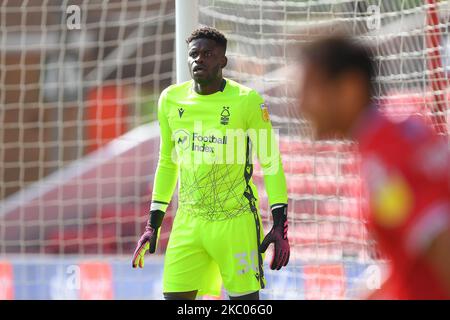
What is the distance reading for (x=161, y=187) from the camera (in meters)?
4.09

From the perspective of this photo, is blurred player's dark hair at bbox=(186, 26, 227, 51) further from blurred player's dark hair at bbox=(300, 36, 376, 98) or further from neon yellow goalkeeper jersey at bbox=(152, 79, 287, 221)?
blurred player's dark hair at bbox=(300, 36, 376, 98)

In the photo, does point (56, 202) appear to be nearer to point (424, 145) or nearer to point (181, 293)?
point (181, 293)

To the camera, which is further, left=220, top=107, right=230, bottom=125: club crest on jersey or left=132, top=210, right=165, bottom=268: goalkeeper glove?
left=132, top=210, right=165, bottom=268: goalkeeper glove

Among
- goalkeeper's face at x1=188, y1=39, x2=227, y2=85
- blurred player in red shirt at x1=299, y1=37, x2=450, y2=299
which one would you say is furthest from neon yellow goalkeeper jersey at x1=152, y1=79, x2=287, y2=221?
blurred player in red shirt at x1=299, y1=37, x2=450, y2=299

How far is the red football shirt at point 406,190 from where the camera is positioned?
2277 millimetres

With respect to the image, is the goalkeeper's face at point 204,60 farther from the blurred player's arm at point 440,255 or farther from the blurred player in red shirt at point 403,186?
the blurred player's arm at point 440,255

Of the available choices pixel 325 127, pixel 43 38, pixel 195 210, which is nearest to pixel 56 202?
pixel 43 38

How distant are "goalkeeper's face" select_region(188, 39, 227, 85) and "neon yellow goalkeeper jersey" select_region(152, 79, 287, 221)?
100mm

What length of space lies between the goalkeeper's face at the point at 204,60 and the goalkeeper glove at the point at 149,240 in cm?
62

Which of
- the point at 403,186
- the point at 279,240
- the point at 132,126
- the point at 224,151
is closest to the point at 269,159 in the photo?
the point at 224,151

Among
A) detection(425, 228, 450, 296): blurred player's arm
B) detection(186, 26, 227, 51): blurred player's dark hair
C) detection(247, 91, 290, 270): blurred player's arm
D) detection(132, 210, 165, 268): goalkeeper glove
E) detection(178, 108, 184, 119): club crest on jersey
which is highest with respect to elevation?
detection(186, 26, 227, 51): blurred player's dark hair

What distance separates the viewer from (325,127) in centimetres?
233

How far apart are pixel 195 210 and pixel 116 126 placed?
3934 mm

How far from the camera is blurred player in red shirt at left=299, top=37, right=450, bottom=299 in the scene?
2275mm
